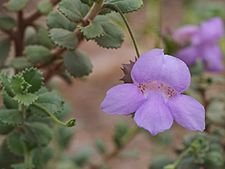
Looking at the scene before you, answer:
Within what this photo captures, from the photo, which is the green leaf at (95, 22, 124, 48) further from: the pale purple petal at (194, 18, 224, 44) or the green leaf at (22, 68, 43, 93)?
the pale purple petal at (194, 18, 224, 44)

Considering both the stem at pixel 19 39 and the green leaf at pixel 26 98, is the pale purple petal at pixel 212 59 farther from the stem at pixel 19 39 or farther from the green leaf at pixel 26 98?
the green leaf at pixel 26 98

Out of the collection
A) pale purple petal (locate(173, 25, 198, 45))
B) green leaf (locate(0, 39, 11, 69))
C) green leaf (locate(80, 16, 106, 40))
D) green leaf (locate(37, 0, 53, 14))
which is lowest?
pale purple petal (locate(173, 25, 198, 45))

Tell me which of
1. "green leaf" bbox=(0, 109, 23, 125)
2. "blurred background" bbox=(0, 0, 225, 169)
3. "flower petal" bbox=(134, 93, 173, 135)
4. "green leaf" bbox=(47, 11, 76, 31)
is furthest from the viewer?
"blurred background" bbox=(0, 0, 225, 169)

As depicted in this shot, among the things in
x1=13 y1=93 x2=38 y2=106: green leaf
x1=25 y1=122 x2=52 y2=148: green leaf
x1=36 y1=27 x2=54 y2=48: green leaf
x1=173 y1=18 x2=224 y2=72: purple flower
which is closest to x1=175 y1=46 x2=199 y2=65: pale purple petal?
x1=173 y1=18 x2=224 y2=72: purple flower

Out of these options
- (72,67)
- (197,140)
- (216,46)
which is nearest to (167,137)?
(216,46)

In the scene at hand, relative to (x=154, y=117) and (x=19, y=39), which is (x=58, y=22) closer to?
(x=19, y=39)

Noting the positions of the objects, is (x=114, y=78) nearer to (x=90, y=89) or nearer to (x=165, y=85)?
(x=90, y=89)

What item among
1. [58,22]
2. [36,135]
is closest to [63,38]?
[58,22]
